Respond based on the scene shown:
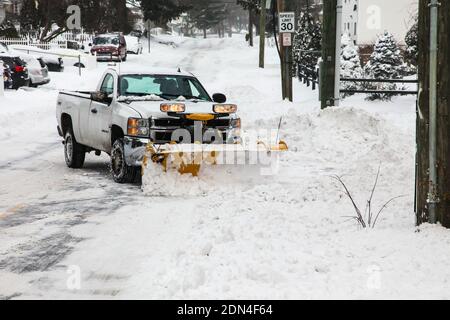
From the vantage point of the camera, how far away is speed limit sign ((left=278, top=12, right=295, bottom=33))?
2288 centimetres

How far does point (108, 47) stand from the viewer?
1853 inches

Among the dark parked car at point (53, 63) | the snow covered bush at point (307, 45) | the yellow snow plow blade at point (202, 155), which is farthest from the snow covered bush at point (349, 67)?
the dark parked car at point (53, 63)

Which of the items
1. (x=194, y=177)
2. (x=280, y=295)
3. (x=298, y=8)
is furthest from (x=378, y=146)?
(x=298, y=8)

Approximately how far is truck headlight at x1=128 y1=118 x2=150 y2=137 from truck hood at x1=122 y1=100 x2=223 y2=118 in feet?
0.33

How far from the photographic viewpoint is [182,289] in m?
5.51

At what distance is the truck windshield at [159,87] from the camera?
460 inches

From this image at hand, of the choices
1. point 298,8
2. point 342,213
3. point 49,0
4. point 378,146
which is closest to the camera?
point 342,213

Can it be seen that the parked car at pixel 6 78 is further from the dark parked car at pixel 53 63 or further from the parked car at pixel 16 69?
the dark parked car at pixel 53 63

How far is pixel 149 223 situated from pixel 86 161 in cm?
610

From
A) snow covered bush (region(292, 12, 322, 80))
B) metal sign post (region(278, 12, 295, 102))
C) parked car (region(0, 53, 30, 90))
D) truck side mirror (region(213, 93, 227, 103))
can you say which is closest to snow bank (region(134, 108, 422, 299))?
truck side mirror (region(213, 93, 227, 103))

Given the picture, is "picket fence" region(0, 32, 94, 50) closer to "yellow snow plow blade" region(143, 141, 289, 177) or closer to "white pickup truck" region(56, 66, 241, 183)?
"white pickup truck" region(56, 66, 241, 183)

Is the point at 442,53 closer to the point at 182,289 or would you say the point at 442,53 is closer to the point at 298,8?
the point at 182,289

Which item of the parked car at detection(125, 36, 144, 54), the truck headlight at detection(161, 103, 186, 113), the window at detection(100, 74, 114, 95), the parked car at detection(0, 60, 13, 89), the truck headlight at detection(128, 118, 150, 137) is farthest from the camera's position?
the parked car at detection(125, 36, 144, 54)

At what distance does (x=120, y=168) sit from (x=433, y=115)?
560cm
